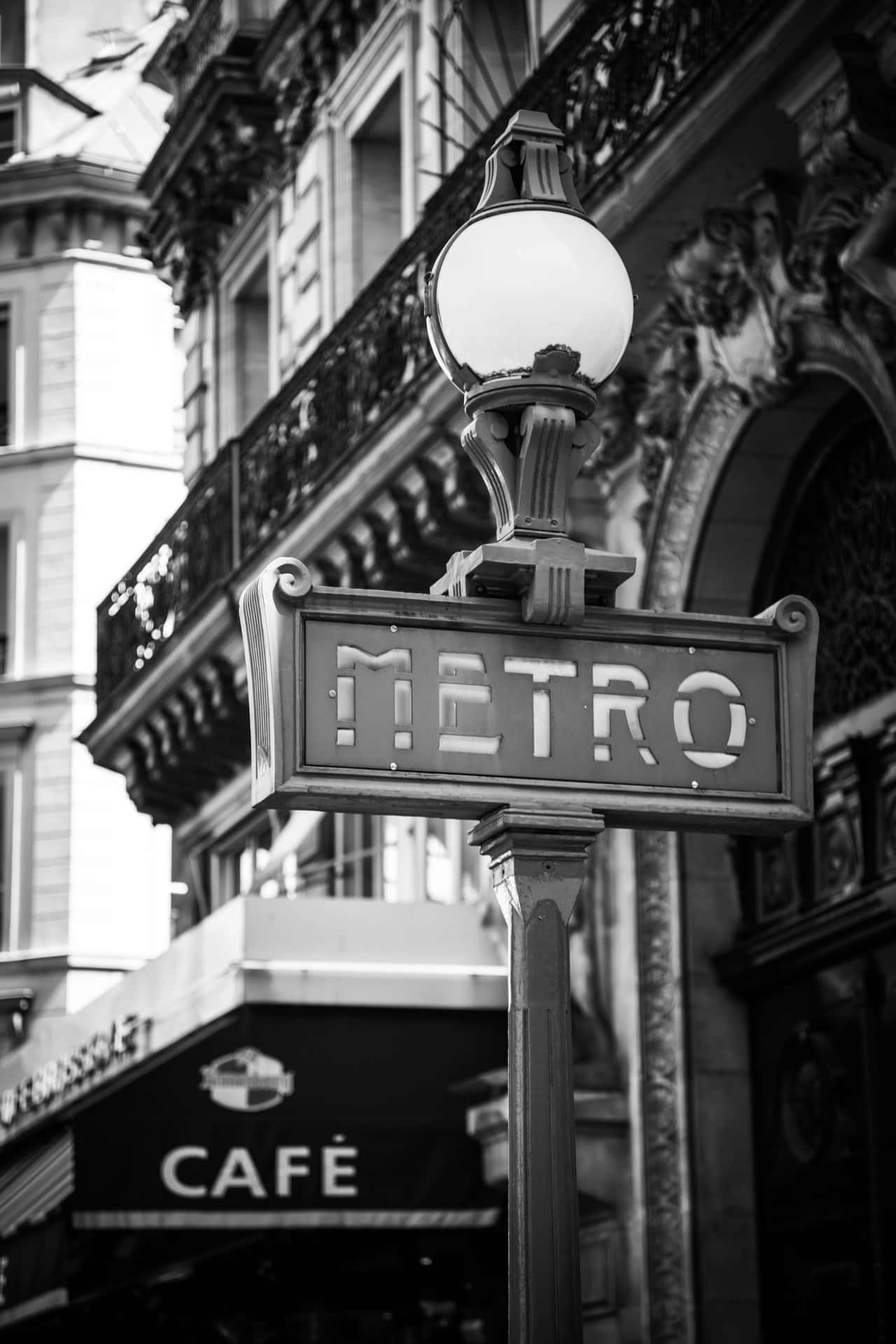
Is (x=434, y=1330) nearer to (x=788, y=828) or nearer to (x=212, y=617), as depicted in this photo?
(x=212, y=617)

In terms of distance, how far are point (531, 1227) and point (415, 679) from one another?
95cm

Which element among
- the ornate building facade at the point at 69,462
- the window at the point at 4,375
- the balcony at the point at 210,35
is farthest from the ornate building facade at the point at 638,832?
the window at the point at 4,375

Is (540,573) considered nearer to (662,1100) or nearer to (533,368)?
(533,368)

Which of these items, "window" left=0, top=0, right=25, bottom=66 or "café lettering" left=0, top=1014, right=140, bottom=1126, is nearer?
"café lettering" left=0, top=1014, right=140, bottom=1126

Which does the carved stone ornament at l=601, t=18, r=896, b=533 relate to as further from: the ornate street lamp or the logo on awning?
the ornate street lamp

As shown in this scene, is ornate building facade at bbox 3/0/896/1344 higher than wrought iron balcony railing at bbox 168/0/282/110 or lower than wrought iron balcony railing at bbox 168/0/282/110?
lower

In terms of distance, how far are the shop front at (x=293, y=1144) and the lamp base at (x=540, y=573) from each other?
973 centimetres

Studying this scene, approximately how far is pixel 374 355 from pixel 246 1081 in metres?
4.55

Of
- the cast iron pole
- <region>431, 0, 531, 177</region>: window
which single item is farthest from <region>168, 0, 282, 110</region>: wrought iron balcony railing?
the cast iron pole

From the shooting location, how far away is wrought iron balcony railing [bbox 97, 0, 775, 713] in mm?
11055

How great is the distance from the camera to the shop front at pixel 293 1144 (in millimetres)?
13727

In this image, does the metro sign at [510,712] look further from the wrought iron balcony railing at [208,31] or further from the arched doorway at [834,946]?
the wrought iron balcony railing at [208,31]

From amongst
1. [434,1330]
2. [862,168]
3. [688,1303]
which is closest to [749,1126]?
[688,1303]

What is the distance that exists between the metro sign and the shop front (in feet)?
31.6
